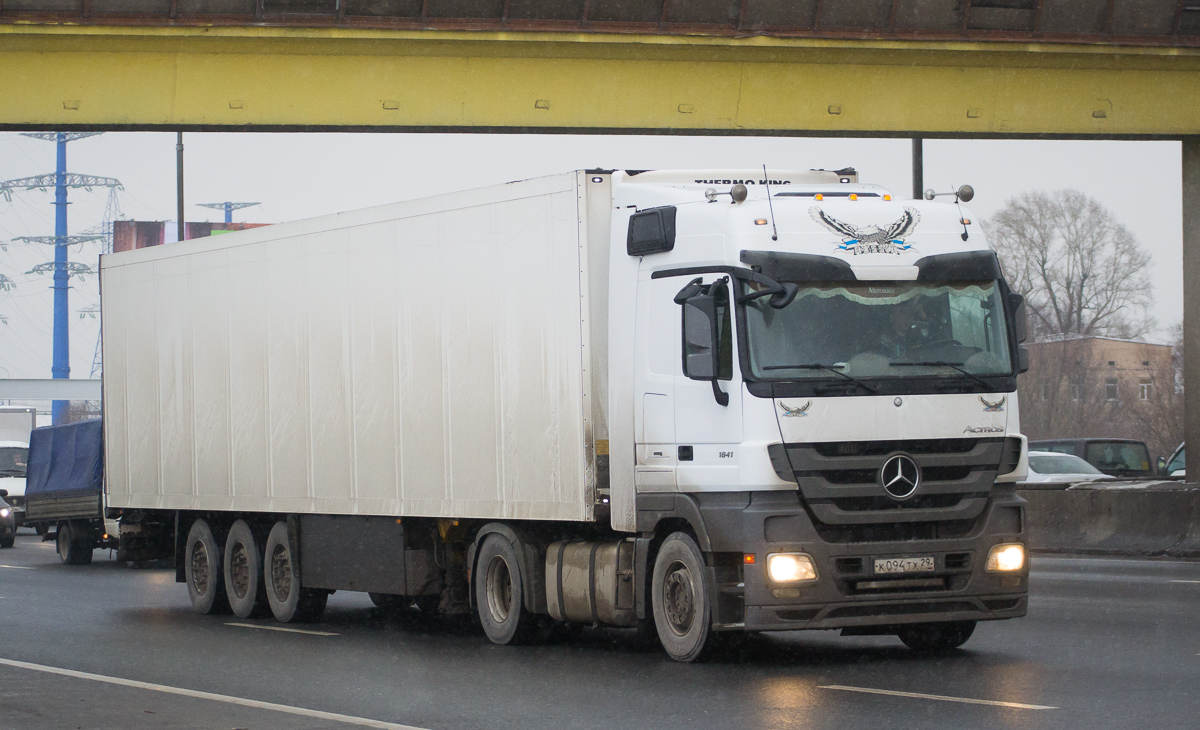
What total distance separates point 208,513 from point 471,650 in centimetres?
553

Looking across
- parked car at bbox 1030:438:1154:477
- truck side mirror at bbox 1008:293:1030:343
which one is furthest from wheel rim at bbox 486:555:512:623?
parked car at bbox 1030:438:1154:477

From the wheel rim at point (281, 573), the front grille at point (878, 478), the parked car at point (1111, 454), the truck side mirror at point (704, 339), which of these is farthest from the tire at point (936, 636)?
the parked car at point (1111, 454)

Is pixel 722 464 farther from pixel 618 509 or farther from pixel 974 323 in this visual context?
pixel 974 323

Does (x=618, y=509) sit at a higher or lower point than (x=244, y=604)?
higher

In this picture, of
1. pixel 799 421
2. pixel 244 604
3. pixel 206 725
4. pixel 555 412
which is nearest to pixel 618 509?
pixel 555 412

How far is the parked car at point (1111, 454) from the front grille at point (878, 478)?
26994mm

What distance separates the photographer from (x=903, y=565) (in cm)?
1077

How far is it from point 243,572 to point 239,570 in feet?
0.32

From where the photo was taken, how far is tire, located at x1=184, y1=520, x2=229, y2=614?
1730 cm

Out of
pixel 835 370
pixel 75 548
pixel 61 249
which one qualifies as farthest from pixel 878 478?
pixel 61 249

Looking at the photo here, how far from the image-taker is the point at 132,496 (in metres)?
18.7

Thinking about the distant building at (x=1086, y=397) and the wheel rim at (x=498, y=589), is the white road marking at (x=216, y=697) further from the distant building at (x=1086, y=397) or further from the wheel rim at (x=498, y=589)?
the distant building at (x=1086, y=397)

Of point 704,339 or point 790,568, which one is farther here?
point 704,339

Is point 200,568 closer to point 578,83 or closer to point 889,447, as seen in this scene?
point 578,83
